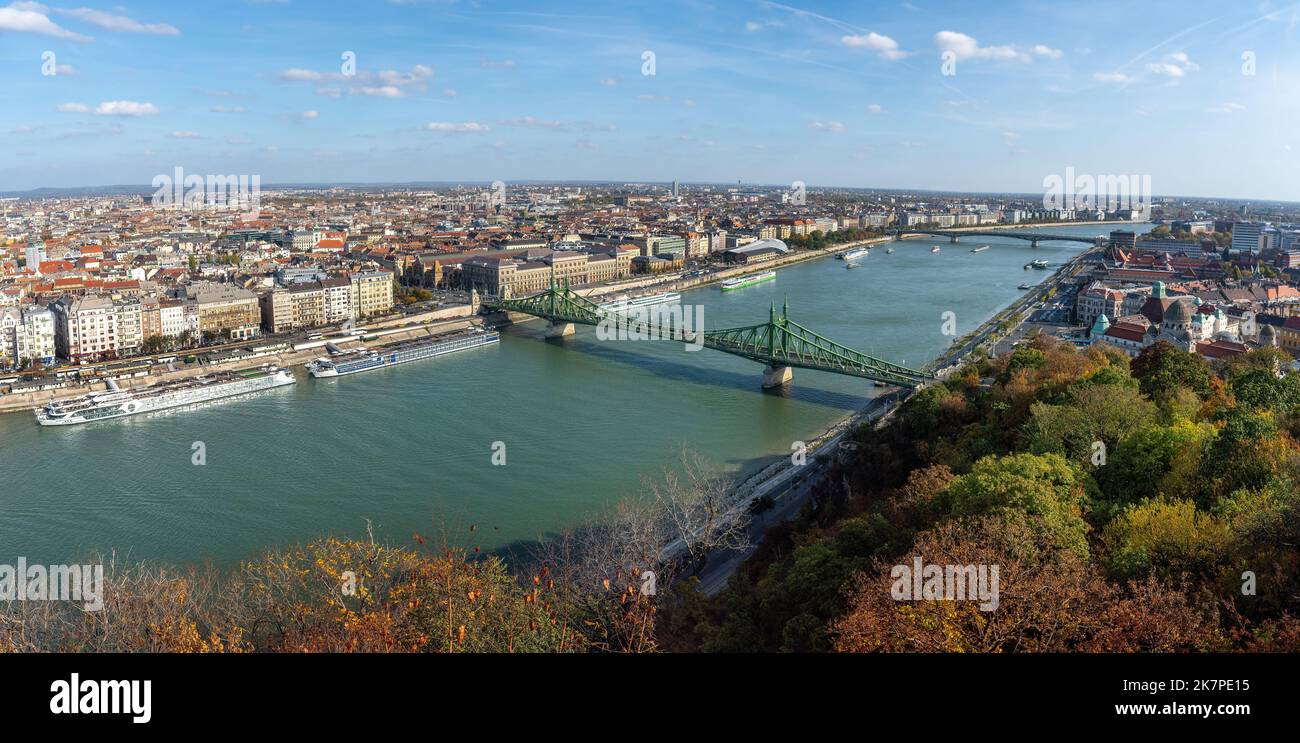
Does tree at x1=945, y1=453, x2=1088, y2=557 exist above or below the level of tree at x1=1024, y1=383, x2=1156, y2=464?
below

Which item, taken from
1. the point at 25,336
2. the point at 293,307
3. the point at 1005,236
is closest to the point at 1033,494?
the point at 25,336

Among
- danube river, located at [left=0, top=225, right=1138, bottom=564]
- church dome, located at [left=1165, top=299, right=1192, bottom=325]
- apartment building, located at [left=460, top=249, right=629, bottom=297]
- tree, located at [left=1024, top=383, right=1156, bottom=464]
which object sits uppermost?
apartment building, located at [left=460, top=249, right=629, bottom=297]

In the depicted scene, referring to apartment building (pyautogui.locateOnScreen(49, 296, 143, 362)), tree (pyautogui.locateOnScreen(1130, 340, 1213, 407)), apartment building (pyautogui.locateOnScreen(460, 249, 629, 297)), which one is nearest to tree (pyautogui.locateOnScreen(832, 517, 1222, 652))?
tree (pyautogui.locateOnScreen(1130, 340, 1213, 407))

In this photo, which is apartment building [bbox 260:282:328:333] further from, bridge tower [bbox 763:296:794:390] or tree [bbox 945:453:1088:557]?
tree [bbox 945:453:1088:557]

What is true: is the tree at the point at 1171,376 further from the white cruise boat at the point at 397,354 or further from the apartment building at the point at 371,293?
the apartment building at the point at 371,293

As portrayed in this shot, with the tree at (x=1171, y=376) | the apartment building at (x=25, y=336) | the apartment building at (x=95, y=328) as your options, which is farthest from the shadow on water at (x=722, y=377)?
the apartment building at (x=25, y=336)

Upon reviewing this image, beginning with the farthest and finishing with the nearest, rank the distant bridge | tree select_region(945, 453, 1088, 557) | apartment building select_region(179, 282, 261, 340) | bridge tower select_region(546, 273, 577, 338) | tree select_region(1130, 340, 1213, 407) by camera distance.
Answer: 1. the distant bridge
2. bridge tower select_region(546, 273, 577, 338)
3. apartment building select_region(179, 282, 261, 340)
4. tree select_region(1130, 340, 1213, 407)
5. tree select_region(945, 453, 1088, 557)

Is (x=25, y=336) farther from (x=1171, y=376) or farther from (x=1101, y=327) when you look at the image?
(x=1101, y=327)
